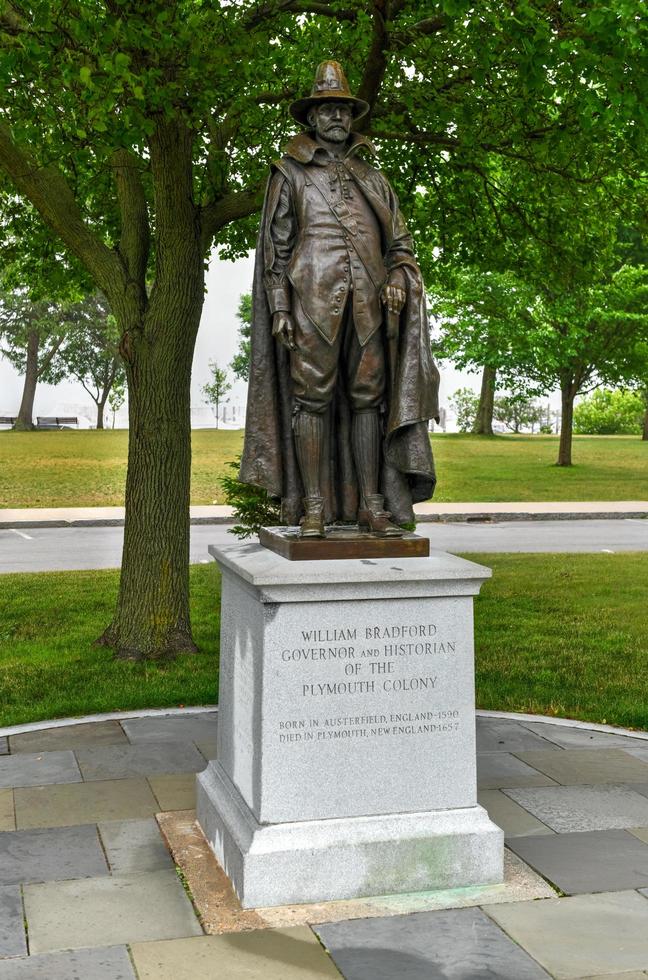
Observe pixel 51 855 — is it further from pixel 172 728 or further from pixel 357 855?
pixel 172 728

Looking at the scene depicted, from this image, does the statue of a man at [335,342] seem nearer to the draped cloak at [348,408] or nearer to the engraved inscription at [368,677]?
the draped cloak at [348,408]

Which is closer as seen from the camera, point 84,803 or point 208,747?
point 84,803

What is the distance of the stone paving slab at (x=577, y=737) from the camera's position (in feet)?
26.5

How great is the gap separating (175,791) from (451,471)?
29483 millimetres

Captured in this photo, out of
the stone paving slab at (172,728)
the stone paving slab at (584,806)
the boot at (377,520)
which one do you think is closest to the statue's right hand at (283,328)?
the boot at (377,520)

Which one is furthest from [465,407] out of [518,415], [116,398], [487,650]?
[487,650]

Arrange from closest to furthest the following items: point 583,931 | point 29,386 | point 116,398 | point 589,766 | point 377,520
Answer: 1. point 583,931
2. point 377,520
3. point 589,766
4. point 29,386
5. point 116,398

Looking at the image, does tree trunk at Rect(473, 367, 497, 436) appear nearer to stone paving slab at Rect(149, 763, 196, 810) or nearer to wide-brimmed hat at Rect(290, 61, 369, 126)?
stone paving slab at Rect(149, 763, 196, 810)

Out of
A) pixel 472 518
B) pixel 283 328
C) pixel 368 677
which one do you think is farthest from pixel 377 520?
pixel 472 518

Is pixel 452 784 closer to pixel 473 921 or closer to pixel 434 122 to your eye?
pixel 473 921

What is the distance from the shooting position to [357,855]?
5.41 m

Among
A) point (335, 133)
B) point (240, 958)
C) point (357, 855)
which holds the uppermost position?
point (335, 133)

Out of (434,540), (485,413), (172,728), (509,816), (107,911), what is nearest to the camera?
(107,911)

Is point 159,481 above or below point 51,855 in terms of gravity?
above
